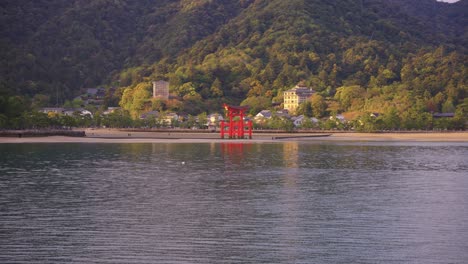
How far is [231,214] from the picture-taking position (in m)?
24.4

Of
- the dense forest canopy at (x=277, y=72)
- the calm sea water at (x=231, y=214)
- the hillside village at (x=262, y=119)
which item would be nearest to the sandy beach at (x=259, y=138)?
the hillside village at (x=262, y=119)

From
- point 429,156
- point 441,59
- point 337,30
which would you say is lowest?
point 429,156

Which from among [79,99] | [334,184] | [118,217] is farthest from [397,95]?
[118,217]

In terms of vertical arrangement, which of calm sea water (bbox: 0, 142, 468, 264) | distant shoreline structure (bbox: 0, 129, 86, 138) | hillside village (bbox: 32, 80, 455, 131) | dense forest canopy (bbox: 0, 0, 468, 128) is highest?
dense forest canopy (bbox: 0, 0, 468, 128)

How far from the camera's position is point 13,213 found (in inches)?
951

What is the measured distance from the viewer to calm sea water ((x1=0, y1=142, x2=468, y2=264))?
18266 millimetres

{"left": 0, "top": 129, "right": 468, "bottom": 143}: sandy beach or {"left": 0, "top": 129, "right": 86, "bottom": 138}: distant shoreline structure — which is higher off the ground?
{"left": 0, "top": 129, "right": 86, "bottom": 138}: distant shoreline structure

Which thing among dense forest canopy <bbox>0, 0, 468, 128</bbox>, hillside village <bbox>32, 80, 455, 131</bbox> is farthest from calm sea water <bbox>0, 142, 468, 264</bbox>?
dense forest canopy <bbox>0, 0, 468, 128</bbox>

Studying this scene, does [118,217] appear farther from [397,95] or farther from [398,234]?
[397,95]

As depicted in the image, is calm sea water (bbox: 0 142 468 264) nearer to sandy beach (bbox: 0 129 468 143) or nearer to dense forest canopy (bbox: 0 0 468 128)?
sandy beach (bbox: 0 129 468 143)

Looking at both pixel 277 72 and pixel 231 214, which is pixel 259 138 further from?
pixel 277 72

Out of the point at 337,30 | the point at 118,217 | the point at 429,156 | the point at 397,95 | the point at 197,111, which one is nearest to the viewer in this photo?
the point at 118,217

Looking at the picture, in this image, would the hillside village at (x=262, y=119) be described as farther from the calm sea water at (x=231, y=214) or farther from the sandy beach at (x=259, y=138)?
the calm sea water at (x=231, y=214)

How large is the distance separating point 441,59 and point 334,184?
127944mm
